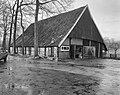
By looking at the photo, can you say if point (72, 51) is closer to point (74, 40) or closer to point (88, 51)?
point (74, 40)

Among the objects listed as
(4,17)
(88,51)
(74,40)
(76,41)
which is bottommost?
(88,51)

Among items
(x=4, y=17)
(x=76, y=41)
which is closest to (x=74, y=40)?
(x=76, y=41)

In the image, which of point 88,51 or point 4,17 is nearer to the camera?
point 88,51

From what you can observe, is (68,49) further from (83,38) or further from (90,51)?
(90,51)

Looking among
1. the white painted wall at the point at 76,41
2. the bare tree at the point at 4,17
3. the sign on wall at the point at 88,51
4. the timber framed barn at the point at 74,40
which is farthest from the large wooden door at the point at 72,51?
the bare tree at the point at 4,17

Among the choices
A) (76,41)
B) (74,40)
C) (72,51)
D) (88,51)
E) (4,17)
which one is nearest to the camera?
(72,51)

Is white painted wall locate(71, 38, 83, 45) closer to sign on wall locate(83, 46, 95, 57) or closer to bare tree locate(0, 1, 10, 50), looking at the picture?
sign on wall locate(83, 46, 95, 57)

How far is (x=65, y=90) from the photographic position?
4992mm

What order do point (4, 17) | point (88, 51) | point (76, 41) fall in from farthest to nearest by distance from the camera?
point (4, 17)
point (88, 51)
point (76, 41)

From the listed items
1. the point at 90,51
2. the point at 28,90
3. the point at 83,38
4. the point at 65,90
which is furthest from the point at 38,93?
the point at 90,51

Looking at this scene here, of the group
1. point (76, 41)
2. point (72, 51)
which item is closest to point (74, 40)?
point (76, 41)

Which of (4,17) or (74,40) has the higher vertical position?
(4,17)

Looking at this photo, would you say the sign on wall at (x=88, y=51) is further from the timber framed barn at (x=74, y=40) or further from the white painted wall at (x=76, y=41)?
the white painted wall at (x=76, y=41)

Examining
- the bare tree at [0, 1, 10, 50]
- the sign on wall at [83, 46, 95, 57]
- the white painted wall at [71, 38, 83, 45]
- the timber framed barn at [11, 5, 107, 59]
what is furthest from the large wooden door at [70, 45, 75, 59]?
the bare tree at [0, 1, 10, 50]
